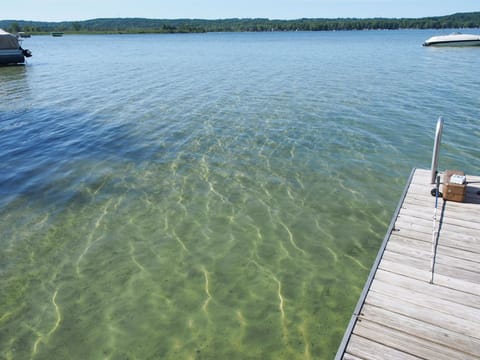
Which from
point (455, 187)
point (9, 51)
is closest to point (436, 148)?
point (455, 187)

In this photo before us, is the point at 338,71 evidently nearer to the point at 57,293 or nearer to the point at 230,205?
the point at 230,205

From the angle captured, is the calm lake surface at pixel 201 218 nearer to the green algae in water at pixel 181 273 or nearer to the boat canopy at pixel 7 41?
the green algae in water at pixel 181 273

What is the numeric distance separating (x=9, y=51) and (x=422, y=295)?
51.4m

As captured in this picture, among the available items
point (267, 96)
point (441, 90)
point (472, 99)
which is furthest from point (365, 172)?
point (441, 90)

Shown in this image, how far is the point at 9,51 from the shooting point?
41.8m

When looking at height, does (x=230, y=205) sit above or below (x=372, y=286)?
below

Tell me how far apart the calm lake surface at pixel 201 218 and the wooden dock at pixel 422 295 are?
3.18 ft

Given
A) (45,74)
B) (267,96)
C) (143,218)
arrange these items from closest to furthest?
1. (143,218)
2. (267,96)
3. (45,74)

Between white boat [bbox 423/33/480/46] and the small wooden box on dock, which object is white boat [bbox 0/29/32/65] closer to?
the small wooden box on dock

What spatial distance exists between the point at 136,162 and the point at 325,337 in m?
8.60

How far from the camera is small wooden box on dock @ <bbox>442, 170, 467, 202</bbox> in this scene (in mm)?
6922

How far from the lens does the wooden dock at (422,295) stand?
3.91 meters

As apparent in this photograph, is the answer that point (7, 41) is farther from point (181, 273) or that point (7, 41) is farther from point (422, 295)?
point (422, 295)

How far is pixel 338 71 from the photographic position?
103 ft
